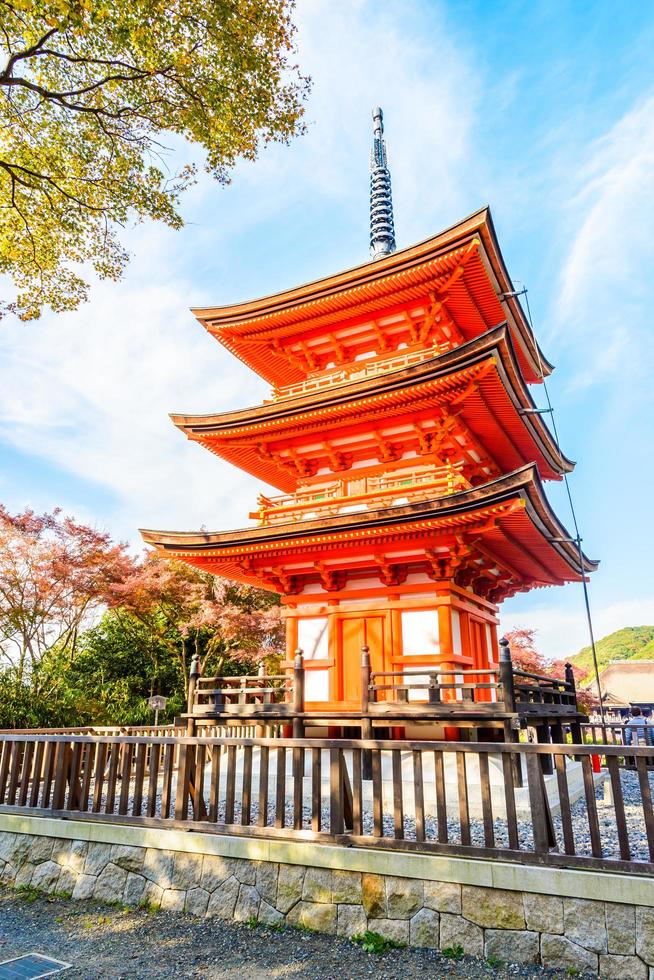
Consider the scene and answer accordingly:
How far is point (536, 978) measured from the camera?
13.8ft

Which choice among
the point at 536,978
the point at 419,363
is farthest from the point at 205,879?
the point at 419,363

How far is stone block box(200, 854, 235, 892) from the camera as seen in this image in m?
5.55

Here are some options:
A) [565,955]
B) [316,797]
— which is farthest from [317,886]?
[565,955]

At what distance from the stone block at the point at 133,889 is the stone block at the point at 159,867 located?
9cm

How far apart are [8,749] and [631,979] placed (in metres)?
6.94

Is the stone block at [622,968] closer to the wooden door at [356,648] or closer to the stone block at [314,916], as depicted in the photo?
the stone block at [314,916]

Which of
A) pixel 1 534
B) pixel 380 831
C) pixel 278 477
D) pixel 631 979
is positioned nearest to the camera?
pixel 631 979

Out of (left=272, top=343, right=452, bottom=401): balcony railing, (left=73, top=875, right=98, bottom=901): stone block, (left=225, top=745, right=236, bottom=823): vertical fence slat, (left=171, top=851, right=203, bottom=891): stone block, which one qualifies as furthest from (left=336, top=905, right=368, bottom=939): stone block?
(left=272, top=343, right=452, bottom=401): balcony railing

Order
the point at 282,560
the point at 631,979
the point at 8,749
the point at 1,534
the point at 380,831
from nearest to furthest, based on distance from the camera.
→ the point at 631,979
the point at 380,831
the point at 8,749
the point at 282,560
the point at 1,534

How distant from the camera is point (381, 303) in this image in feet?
44.6

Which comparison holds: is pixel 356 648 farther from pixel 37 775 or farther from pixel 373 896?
pixel 373 896

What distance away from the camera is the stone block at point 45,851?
6.44 meters

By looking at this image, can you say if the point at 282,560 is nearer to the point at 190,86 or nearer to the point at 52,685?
the point at 190,86

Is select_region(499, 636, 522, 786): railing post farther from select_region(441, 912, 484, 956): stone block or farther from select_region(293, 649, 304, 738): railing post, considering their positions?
select_region(441, 912, 484, 956): stone block
